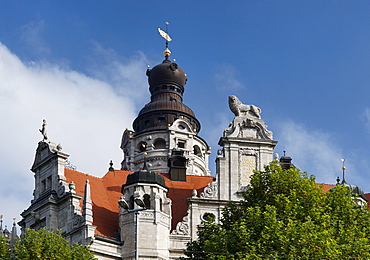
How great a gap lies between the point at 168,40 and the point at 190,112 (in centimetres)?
1284

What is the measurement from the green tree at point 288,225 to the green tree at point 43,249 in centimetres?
817

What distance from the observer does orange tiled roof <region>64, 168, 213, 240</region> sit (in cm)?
7362

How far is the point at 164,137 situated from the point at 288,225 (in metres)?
45.6

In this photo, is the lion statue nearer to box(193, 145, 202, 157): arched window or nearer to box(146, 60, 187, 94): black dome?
box(193, 145, 202, 157): arched window

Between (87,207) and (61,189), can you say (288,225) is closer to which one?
(87,207)

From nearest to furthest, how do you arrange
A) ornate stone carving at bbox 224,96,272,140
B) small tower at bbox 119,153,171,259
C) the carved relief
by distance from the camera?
small tower at bbox 119,153,171,259 < the carved relief < ornate stone carving at bbox 224,96,272,140

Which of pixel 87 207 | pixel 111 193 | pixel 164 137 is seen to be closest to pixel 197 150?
pixel 164 137

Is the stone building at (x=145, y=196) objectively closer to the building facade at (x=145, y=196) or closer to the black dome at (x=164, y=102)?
the building facade at (x=145, y=196)

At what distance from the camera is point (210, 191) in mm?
75250

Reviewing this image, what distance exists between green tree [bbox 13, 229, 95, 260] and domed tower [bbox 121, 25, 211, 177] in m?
38.8

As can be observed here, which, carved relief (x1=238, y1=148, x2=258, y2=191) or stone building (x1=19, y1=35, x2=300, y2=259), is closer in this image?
stone building (x1=19, y1=35, x2=300, y2=259)

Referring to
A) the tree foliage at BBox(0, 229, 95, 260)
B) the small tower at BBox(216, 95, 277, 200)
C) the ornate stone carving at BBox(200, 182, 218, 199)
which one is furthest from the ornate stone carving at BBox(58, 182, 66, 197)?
the small tower at BBox(216, 95, 277, 200)

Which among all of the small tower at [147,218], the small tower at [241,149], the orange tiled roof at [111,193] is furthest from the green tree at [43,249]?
the small tower at [241,149]

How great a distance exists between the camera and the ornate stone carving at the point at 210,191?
246 feet
